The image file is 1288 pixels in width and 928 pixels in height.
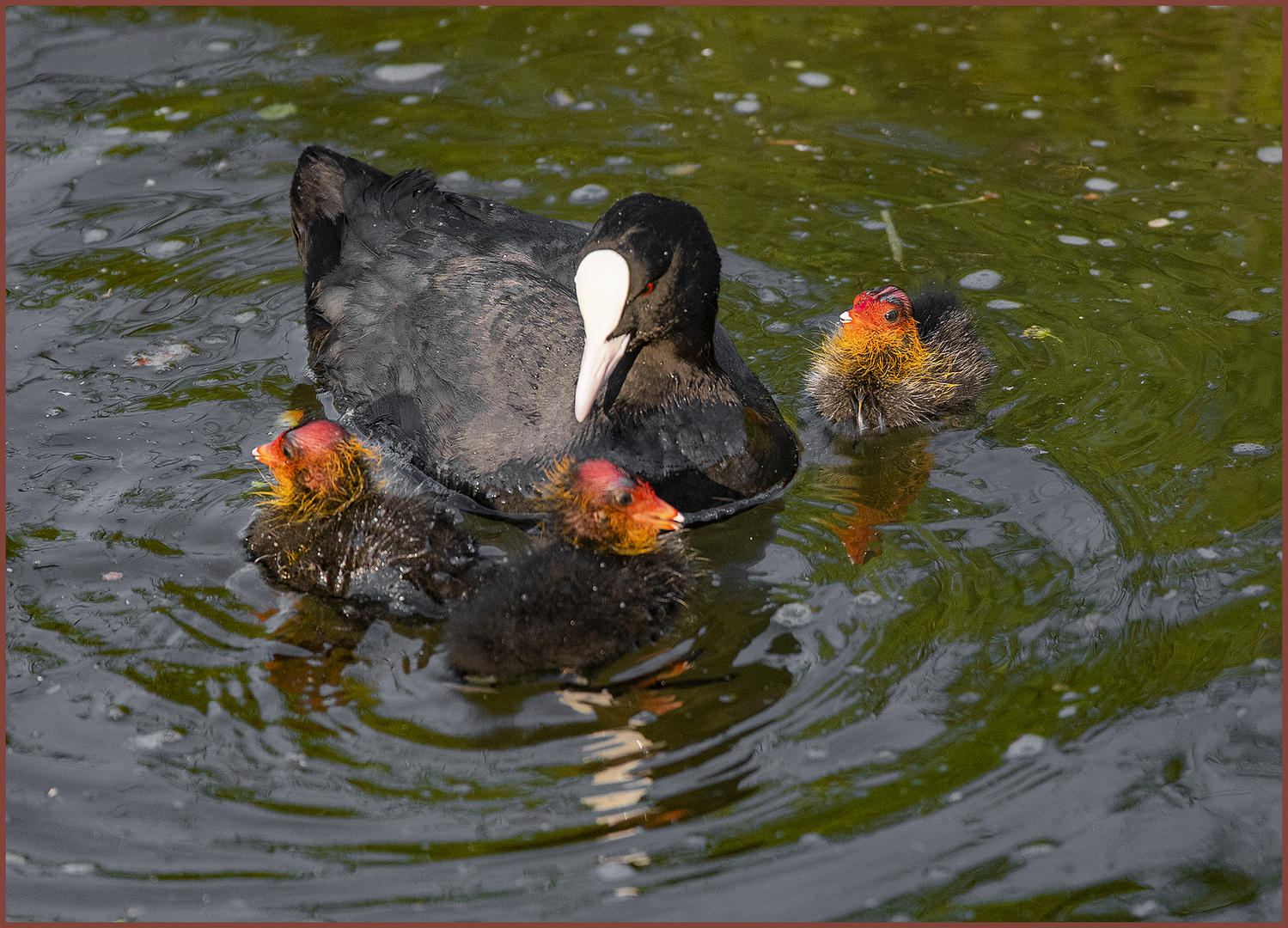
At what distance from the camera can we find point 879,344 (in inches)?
198

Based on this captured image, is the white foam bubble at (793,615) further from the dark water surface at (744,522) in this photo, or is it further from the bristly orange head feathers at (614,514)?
the bristly orange head feathers at (614,514)

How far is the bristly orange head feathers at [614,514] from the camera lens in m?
3.86

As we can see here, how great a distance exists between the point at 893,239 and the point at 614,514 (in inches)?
114

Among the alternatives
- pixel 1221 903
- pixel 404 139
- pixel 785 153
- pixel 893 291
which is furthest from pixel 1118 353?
pixel 404 139

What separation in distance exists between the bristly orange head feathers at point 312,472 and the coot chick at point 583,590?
0.59 metres

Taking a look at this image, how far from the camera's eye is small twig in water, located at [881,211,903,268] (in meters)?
6.06

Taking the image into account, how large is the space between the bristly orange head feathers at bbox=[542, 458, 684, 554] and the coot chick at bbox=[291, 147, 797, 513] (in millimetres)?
338

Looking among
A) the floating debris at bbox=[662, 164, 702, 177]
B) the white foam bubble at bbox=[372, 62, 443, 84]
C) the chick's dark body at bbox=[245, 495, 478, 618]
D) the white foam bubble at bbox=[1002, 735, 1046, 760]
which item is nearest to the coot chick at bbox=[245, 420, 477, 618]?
the chick's dark body at bbox=[245, 495, 478, 618]

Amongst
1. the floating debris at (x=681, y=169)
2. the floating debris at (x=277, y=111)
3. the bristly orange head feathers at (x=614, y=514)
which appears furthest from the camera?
the floating debris at (x=277, y=111)

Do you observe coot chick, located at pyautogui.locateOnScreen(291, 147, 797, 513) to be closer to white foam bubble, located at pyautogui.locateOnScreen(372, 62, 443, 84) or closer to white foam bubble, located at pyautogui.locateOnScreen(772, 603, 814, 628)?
white foam bubble, located at pyautogui.locateOnScreen(772, 603, 814, 628)

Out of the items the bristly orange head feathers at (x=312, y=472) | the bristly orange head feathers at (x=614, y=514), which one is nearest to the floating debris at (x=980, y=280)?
the bristly orange head feathers at (x=614, y=514)

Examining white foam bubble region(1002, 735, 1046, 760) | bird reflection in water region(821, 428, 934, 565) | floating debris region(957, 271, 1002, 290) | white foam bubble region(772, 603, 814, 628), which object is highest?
floating debris region(957, 271, 1002, 290)

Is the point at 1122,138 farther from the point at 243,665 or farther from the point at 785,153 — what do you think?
the point at 243,665

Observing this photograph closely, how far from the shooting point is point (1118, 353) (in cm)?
528
